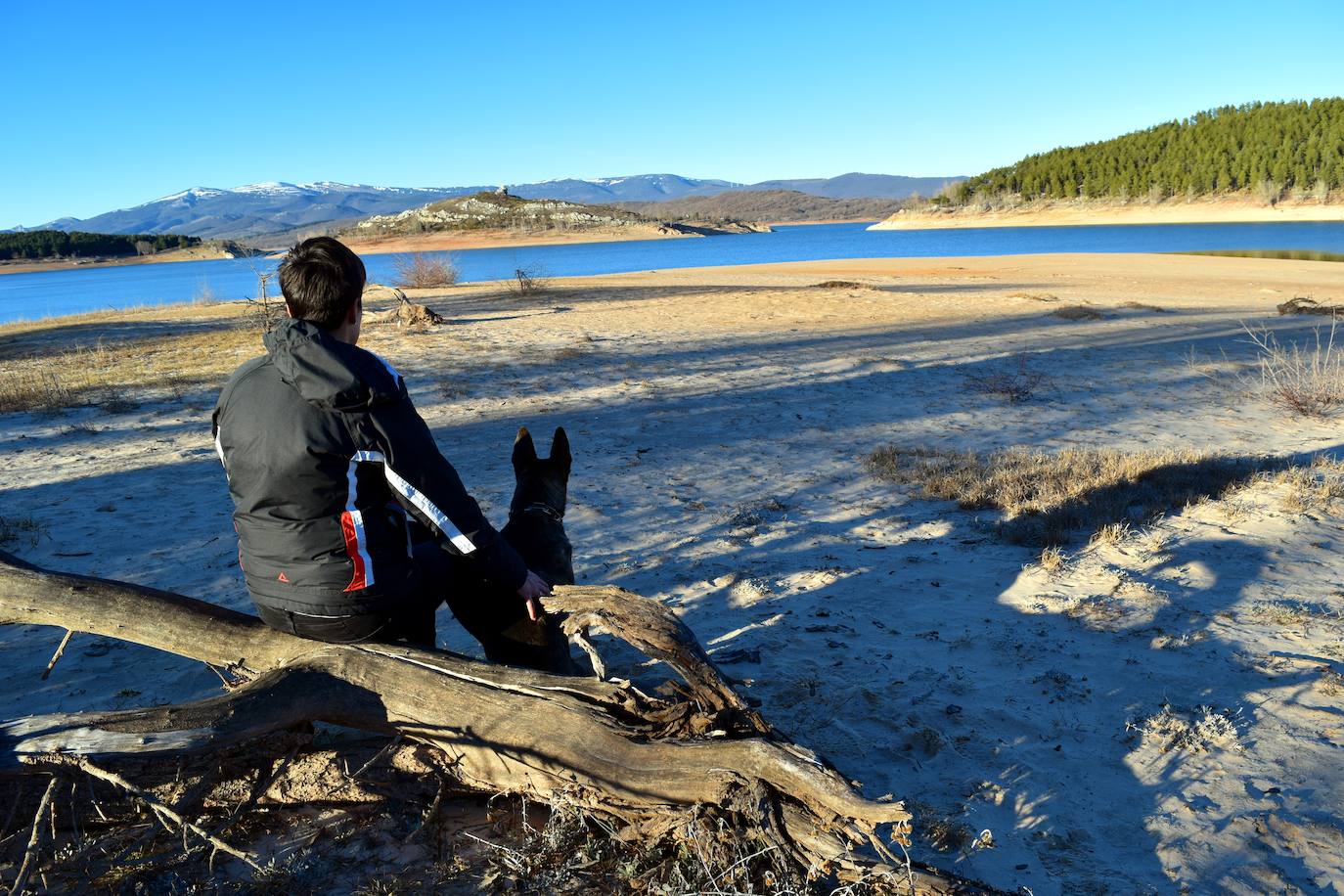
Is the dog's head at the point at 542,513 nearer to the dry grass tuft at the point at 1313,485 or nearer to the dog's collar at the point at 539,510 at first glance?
the dog's collar at the point at 539,510

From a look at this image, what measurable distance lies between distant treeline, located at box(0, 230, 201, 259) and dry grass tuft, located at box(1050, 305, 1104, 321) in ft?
261

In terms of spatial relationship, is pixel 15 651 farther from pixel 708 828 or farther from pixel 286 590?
pixel 708 828

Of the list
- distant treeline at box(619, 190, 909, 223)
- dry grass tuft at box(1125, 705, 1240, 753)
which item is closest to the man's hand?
→ dry grass tuft at box(1125, 705, 1240, 753)

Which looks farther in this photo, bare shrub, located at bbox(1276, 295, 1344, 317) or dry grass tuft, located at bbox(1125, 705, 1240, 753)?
bare shrub, located at bbox(1276, 295, 1344, 317)

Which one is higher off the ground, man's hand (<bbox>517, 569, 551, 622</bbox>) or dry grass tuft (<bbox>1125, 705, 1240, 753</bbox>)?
man's hand (<bbox>517, 569, 551, 622</bbox>)

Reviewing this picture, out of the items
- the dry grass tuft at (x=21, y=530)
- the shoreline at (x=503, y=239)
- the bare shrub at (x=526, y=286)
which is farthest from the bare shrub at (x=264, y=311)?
the shoreline at (x=503, y=239)

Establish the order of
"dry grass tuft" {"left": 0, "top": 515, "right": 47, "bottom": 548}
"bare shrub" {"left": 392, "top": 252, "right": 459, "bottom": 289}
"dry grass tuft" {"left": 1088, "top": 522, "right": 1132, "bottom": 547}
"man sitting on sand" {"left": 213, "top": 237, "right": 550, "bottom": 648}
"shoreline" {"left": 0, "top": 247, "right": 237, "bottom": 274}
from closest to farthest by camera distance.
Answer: "man sitting on sand" {"left": 213, "top": 237, "right": 550, "bottom": 648}
"dry grass tuft" {"left": 1088, "top": 522, "right": 1132, "bottom": 547}
"dry grass tuft" {"left": 0, "top": 515, "right": 47, "bottom": 548}
"bare shrub" {"left": 392, "top": 252, "right": 459, "bottom": 289}
"shoreline" {"left": 0, "top": 247, "right": 237, "bottom": 274}

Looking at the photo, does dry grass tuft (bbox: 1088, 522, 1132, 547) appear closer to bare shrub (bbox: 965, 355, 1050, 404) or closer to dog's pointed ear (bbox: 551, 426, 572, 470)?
dog's pointed ear (bbox: 551, 426, 572, 470)

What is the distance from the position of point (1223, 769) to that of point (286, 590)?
3246mm

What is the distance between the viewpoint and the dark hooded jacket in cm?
227

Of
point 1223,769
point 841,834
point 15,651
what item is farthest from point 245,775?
point 1223,769

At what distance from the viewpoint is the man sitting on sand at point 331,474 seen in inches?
89.7

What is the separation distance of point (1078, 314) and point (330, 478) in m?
16.4

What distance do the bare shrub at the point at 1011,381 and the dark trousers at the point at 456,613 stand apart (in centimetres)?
786
